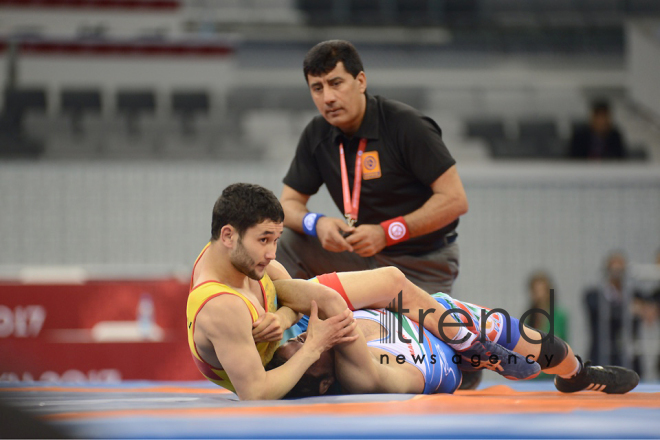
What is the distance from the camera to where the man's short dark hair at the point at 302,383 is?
247cm

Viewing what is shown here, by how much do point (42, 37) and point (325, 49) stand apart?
814 centimetres

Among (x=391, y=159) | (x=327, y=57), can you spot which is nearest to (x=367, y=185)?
(x=391, y=159)

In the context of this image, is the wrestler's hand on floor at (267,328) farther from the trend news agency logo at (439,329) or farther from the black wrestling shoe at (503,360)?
the black wrestling shoe at (503,360)

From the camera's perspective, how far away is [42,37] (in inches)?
396

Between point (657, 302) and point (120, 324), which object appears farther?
point (657, 302)

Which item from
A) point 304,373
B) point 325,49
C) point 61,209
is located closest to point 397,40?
point 61,209

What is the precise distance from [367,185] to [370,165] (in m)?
0.09

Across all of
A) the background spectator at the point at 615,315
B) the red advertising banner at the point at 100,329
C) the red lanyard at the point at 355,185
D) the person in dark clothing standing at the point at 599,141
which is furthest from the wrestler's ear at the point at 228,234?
the person in dark clothing standing at the point at 599,141

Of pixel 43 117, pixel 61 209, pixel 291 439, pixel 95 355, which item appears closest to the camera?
pixel 291 439

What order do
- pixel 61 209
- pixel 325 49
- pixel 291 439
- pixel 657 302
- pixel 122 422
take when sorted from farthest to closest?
pixel 61 209
pixel 657 302
pixel 325 49
pixel 122 422
pixel 291 439

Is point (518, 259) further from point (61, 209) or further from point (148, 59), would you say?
point (148, 59)

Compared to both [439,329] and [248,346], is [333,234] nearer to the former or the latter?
[439,329]

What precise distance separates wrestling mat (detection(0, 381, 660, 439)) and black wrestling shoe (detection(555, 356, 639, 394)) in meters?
0.44

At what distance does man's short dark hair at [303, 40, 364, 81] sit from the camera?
3027mm
